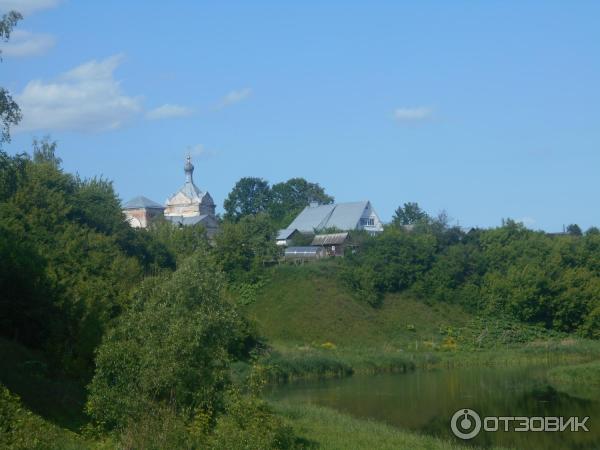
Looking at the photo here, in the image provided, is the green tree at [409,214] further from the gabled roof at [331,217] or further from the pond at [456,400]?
the pond at [456,400]

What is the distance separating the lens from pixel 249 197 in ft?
354

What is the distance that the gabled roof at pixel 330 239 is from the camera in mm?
74450

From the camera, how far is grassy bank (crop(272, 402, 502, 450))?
2117 cm

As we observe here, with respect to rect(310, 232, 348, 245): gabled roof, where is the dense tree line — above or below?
below

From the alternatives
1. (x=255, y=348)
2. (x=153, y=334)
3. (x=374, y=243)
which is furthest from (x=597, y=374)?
(x=374, y=243)

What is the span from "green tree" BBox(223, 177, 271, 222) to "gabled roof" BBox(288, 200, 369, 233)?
1482cm

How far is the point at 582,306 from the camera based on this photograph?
59.2m

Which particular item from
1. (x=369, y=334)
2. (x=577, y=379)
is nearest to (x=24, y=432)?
(x=577, y=379)

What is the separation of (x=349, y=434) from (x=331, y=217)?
220 feet

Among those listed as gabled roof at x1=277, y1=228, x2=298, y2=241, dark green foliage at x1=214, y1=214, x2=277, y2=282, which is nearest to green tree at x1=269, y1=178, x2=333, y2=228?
gabled roof at x1=277, y1=228, x2=298, y2=241

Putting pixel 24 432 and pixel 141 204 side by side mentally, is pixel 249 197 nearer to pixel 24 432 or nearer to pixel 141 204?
pixel 141 204

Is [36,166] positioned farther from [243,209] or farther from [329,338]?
[243,209]

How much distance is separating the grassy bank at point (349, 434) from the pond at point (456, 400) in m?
2.11

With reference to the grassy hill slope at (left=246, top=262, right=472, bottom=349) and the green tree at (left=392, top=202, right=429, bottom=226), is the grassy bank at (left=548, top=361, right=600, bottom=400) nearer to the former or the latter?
the grassy hill slope at (left=246, top=262, right=472, bottom=349)
